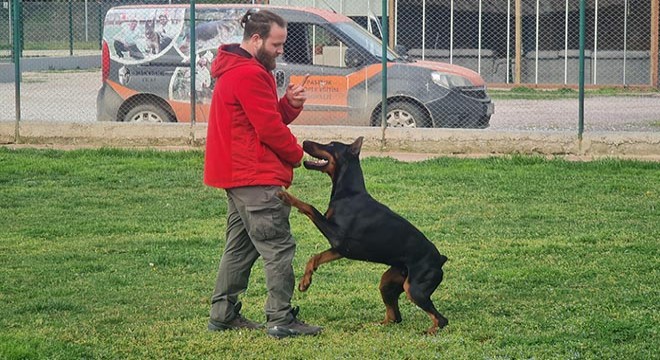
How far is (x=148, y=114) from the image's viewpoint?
15.2m

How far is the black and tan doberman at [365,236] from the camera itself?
6.26 m

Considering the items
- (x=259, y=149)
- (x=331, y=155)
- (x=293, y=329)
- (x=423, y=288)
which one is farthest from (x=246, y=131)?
(x=423, y=288)

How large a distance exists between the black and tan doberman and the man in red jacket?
0.12 m

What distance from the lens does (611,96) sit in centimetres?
2273

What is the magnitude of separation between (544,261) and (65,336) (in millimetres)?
3556

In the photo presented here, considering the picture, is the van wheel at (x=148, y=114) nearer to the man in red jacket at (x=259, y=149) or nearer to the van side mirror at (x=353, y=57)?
the van side mirror at (x=353, y=57)

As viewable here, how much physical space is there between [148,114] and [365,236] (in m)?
9.37

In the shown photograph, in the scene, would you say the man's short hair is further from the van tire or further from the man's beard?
the van tire

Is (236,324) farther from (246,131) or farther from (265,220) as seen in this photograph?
(246,131)

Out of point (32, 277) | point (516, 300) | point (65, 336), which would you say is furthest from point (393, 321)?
point (32, 277)

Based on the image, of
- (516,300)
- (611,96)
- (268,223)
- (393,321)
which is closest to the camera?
(268,223)

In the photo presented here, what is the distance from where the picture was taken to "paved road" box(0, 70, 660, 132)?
57.5 ft

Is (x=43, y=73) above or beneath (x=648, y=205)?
above

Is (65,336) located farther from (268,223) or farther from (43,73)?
(43,73)
